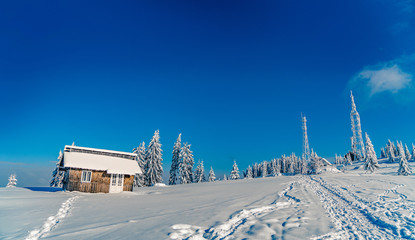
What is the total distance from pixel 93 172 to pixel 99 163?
1.47 metres

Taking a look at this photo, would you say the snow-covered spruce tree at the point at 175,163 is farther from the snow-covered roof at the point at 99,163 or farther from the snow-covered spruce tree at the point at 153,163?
the snow-covered roof at the point at 99,163

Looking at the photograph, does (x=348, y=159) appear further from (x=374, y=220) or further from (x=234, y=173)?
(x=374, y=220)

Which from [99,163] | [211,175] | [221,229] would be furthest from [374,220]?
[211,175]

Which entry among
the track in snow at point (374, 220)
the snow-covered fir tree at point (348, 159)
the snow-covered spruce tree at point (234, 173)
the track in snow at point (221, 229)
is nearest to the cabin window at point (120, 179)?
the track in snow at point (221, 229)

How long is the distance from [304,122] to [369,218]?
57.0 m

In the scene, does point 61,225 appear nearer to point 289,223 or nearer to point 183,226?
point 183,226

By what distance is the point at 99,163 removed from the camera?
27359 mm

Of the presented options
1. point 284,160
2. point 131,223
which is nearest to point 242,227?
point 131,223

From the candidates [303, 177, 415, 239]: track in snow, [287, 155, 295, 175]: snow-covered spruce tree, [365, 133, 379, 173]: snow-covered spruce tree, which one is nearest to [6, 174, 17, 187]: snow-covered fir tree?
[303, 177, 415, 239]: track in snow

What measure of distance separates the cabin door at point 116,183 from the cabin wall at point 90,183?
499mm

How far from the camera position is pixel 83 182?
84.2 ft

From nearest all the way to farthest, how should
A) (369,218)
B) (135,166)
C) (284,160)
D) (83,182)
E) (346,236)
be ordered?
(346,236) < (369,218) < (83,182) < (135,166) < (284,160)

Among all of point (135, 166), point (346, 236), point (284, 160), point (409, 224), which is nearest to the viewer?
point (346, 236)

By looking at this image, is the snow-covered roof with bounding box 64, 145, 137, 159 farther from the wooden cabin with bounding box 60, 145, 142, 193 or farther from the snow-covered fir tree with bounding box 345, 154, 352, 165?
the snow-covered fir tree with bounding box 345, 154, 352, 165
